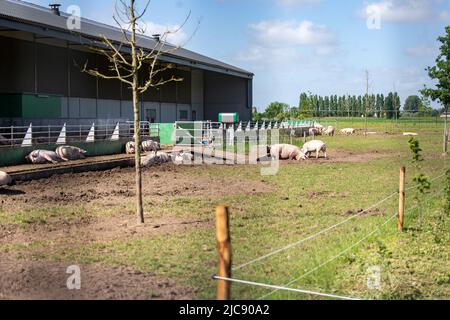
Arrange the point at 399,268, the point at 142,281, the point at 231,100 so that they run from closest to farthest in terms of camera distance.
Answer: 1. the point at 142,281
2. the point at 399,268
3. the point at 231,100

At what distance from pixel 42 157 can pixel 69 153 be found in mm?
1359

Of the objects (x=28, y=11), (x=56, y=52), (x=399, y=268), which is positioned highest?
(x=28, y=11)

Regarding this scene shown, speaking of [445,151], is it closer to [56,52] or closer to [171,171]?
[171,171]

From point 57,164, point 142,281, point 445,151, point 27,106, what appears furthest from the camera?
point 445,151

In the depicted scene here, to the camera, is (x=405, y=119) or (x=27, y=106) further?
(x=405, y=119)

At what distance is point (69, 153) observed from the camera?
752 inches

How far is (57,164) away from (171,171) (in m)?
3.36

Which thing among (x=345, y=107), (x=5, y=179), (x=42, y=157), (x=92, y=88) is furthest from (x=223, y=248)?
(x=345, y=107)

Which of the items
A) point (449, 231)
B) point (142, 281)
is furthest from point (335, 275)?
point (449, 231)

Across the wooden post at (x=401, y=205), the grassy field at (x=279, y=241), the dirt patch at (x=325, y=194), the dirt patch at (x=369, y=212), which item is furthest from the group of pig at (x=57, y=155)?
the wooden post at (x=401, y=205)

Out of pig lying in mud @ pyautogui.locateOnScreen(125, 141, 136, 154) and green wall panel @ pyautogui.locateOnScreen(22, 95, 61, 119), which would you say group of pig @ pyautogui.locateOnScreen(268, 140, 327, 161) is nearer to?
pig lying in mud @ pyautogui.locateOnScreen(125, 141, 136, 154)

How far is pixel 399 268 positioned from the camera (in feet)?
24.1

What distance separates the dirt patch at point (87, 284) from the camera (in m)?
5.83

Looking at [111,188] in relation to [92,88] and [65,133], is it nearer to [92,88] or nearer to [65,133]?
[65,133]
